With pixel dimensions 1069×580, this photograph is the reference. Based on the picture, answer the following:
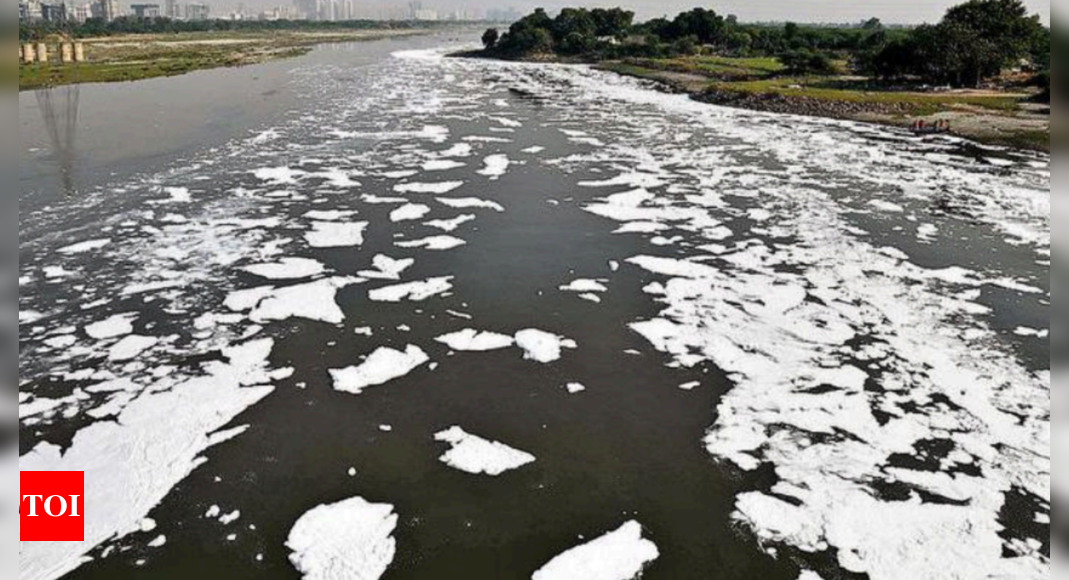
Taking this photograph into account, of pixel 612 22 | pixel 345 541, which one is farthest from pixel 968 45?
pixel 612 22

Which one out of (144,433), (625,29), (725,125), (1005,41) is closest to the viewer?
(144,433)

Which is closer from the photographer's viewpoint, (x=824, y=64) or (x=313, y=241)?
(x=313, y=241)

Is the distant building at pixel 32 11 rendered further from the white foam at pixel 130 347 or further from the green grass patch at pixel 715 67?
the green grass patch at pixel 715 67

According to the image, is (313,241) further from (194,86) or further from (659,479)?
(194,86)

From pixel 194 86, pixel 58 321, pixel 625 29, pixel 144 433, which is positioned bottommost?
pixel 144 433

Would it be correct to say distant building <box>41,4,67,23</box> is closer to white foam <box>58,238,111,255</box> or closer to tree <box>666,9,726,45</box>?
white foam <box>58,238,111,255</box>

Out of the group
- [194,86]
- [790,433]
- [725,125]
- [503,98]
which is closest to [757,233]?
[790,433]

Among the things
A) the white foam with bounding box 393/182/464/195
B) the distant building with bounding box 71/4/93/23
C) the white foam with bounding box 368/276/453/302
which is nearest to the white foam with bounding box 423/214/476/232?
the white foam with bounding box 393/182/464/195
